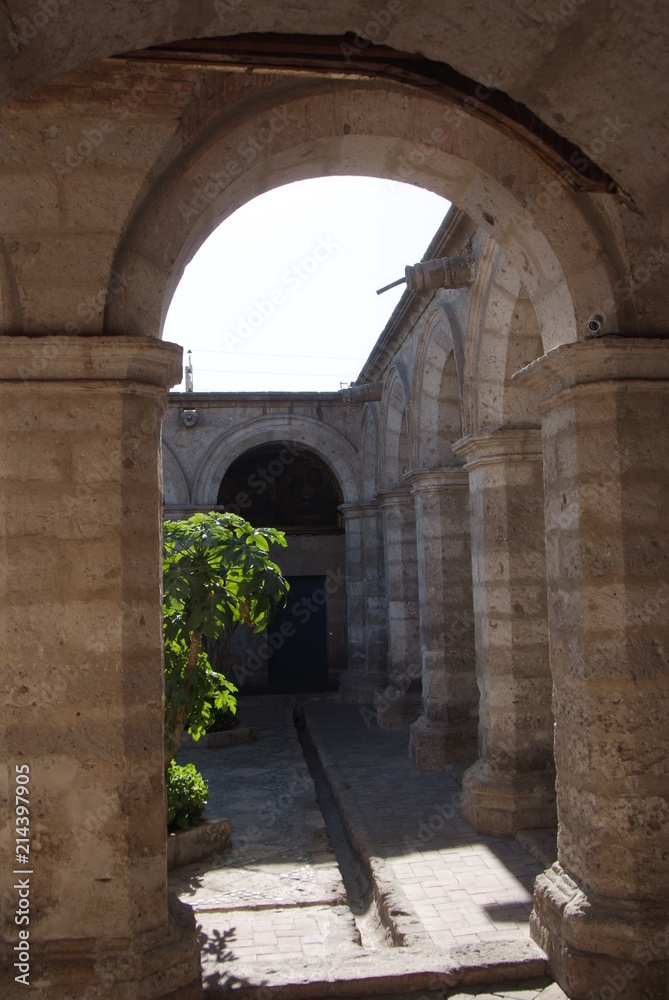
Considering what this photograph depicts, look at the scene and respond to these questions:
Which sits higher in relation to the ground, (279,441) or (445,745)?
(279,441)

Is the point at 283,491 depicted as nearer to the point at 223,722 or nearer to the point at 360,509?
the point at 360,509

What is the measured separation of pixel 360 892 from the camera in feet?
20.2

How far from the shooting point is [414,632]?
37.3ft

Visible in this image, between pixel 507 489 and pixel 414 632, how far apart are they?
15.9ft

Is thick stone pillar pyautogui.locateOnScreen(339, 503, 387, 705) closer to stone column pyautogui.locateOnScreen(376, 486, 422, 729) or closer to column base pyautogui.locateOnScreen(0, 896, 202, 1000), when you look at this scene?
stone column pyautogui.locateOnScreen(376, 486, 422, 729)

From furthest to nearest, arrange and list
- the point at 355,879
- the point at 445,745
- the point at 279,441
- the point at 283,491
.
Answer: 1. the point at 283,491
2. the point at 279,441
3. the point at 445,745
4. the point at 355,879

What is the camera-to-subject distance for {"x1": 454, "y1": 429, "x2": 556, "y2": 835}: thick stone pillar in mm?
6797

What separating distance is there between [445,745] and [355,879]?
2596 mm

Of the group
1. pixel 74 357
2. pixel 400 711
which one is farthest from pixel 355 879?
pixel 400 711

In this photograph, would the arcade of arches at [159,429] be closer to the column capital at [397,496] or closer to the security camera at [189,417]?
the column capital at [397,496]

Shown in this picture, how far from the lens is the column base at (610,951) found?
380 centimetres

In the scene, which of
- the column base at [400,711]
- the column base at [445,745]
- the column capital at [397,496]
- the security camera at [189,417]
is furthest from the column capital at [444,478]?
the security camera at [189,417]

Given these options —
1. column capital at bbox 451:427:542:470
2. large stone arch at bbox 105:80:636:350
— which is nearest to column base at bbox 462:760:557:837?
column capital at bbox 451:427:542:470

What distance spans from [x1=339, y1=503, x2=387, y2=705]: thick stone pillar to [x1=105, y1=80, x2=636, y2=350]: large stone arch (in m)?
9.54
